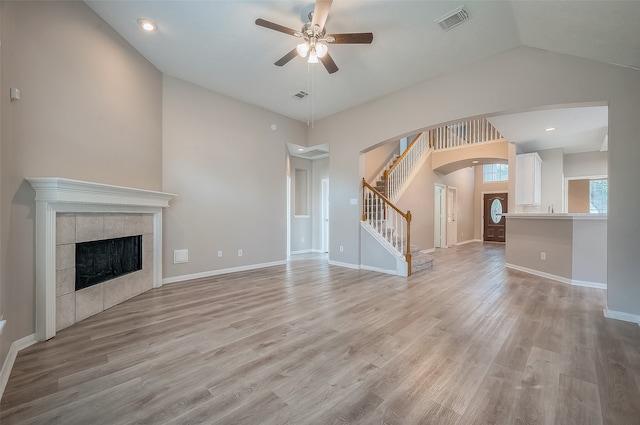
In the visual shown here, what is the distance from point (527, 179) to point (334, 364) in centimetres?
632

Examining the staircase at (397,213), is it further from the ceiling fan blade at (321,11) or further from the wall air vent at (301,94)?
the ceiling fan blade at (321,11)

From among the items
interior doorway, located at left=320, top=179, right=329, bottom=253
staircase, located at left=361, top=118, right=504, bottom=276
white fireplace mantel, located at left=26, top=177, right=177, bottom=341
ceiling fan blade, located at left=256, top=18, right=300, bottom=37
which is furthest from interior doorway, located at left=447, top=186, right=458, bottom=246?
white fireplace mantel, located at left=26, top=177, right=177, bottom=341

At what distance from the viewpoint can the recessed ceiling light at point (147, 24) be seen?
298 cm

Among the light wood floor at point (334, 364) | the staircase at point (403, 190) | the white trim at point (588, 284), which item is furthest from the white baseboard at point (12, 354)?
the white trim at point (588, 284)

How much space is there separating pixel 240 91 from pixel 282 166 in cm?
172

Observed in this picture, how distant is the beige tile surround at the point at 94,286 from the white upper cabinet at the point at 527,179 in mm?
7445

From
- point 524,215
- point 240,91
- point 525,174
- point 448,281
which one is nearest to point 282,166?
point 240,91

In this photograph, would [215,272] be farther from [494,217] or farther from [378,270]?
[494,217]

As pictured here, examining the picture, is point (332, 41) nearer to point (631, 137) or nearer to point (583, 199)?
point (631, 137)

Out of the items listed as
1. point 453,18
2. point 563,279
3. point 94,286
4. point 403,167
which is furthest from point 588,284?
point 94,286

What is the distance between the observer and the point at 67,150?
8.80 ft

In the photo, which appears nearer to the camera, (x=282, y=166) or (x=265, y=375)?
(x=265, y=375)

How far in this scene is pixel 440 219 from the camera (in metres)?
9.04

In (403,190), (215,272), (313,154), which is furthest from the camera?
(313,154)
